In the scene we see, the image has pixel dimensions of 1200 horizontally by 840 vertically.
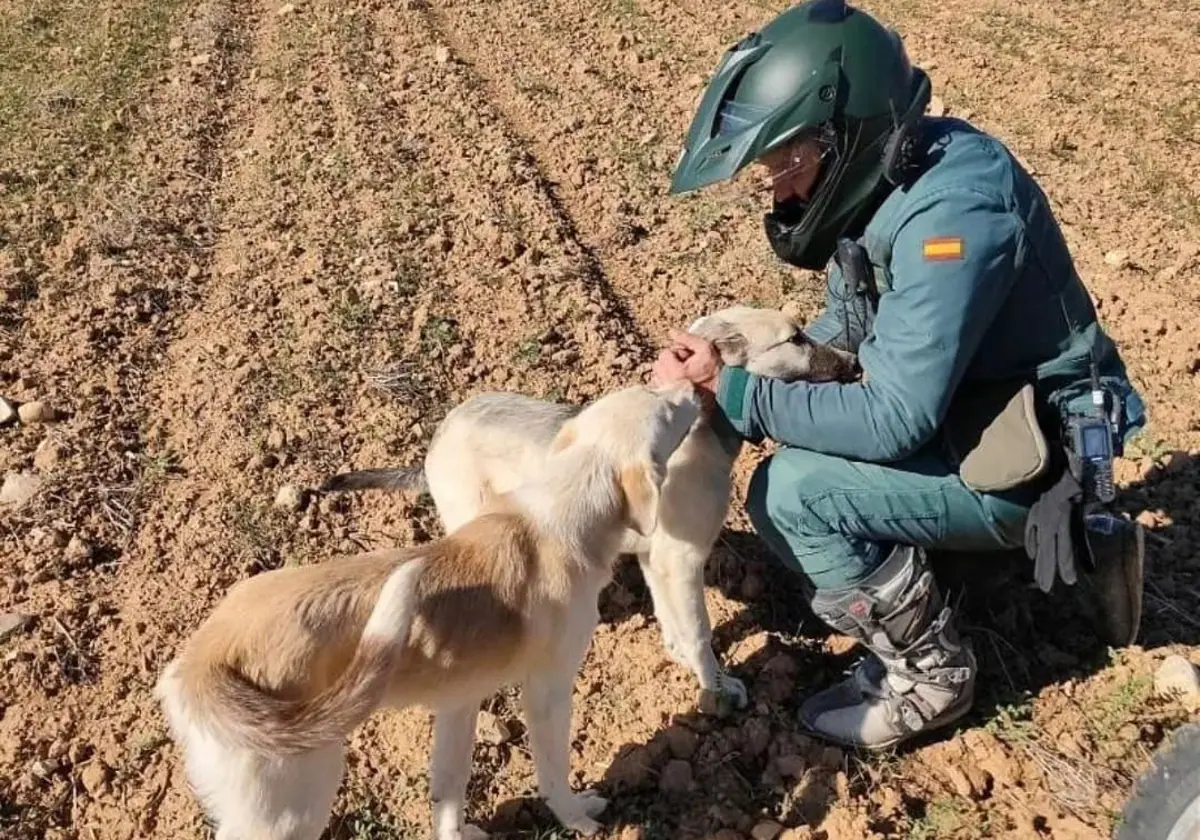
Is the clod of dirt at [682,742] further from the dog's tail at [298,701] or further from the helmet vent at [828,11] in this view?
the helmet vent at [828,11]

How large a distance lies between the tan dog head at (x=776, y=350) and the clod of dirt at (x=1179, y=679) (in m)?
1.53

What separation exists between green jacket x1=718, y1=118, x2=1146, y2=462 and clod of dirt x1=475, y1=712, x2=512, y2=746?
1408mm

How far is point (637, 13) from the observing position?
1045 cm

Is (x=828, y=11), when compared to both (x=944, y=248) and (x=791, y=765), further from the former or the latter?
(x=791, y=765)

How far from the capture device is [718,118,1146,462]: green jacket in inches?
120

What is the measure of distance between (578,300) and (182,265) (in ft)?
8.10

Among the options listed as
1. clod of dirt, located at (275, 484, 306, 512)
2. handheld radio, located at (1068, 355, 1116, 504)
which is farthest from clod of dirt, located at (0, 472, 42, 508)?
handheld radio, located at (1068, 355, 1116, 504)

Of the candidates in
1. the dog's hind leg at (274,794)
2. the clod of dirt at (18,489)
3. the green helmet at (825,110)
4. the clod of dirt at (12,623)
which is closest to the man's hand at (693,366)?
the green helmet at (825,110)

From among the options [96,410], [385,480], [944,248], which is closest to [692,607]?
[385,480]

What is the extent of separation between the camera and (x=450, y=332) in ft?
19.3

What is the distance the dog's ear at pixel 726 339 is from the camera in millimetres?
4227

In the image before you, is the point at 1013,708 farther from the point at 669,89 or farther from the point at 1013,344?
the point at 669,89

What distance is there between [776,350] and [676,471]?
0.67m

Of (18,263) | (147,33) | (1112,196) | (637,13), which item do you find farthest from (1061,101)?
(147,33)
